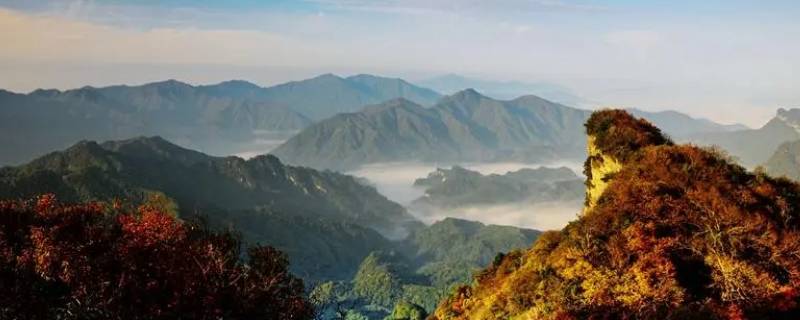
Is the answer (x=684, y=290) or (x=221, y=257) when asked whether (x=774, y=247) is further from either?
(x=221, y=257)

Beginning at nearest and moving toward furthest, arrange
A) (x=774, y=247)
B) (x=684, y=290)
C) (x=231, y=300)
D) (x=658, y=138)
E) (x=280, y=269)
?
(x=231, y=300) → (x=280, y=269) → (x=684, y=290) → (x=774, y=247) → (x=658, y=138)

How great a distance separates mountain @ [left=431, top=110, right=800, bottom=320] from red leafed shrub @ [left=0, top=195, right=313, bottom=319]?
56.9 ft

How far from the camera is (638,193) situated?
168 feet

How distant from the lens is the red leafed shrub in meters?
29.4

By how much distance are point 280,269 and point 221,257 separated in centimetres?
406

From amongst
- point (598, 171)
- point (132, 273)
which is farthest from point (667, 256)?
point (132, 273)

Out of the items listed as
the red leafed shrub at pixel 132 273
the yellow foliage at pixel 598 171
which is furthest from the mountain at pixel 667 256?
the red leafed shrub at pixel 132 273

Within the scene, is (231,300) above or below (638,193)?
below

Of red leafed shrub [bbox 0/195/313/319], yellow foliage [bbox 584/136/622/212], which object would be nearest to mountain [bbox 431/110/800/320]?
yellow foliage [bbox 584/136/622/212]

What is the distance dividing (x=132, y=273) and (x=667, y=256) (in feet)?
110

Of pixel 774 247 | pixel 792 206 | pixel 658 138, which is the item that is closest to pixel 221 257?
pixel 774 247

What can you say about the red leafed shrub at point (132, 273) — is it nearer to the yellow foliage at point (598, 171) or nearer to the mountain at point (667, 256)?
the mountain at point (667, 256)

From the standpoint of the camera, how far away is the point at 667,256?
140 ft

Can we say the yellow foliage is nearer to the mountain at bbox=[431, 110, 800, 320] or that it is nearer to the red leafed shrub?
the mountain at bbox=[431, 110, 800, 320]
